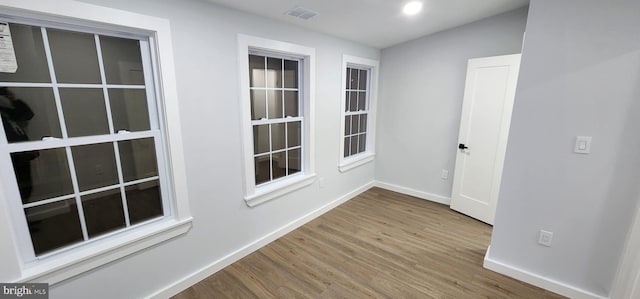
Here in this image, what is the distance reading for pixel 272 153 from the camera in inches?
107

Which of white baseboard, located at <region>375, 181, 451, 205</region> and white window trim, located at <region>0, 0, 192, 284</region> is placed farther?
white baseboard, located at <region>375, 181, 451, 205</region>

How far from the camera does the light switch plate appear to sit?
1.81m

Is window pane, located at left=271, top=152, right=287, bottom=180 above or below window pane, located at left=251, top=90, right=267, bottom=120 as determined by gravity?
below

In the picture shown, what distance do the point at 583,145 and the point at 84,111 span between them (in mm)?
3415

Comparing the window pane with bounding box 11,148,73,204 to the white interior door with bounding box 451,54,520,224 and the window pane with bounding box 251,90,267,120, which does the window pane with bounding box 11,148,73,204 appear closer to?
the window pane with bounding box 251,90,267,120

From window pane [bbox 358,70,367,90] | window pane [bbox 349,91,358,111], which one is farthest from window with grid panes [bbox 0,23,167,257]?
window pane [bbox 358,70,367,90]

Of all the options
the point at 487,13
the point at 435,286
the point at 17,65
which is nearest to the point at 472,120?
the point at 487,13

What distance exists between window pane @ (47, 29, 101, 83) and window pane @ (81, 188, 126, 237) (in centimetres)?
78

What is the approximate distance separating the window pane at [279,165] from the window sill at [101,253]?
106 cm

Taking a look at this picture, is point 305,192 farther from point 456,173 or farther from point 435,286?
point 456,173

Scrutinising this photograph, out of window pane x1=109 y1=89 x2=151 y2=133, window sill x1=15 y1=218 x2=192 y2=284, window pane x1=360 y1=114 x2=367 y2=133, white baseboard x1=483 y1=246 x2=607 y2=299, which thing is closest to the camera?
window sill x1=15 y1=218 x2=192 y2=284

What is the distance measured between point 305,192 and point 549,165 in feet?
7.56

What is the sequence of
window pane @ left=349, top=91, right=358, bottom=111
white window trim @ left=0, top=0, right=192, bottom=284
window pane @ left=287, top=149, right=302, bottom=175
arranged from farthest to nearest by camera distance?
1. window pane @ left=349, top=91, right=358, bottom=111
2. window pane @ left=287, top=149, right=302, bottom=175
3. white window trim @ left=0, top=0, right=192, bottom=284

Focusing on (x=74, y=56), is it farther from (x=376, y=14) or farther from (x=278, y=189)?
(x=376, y=14)
